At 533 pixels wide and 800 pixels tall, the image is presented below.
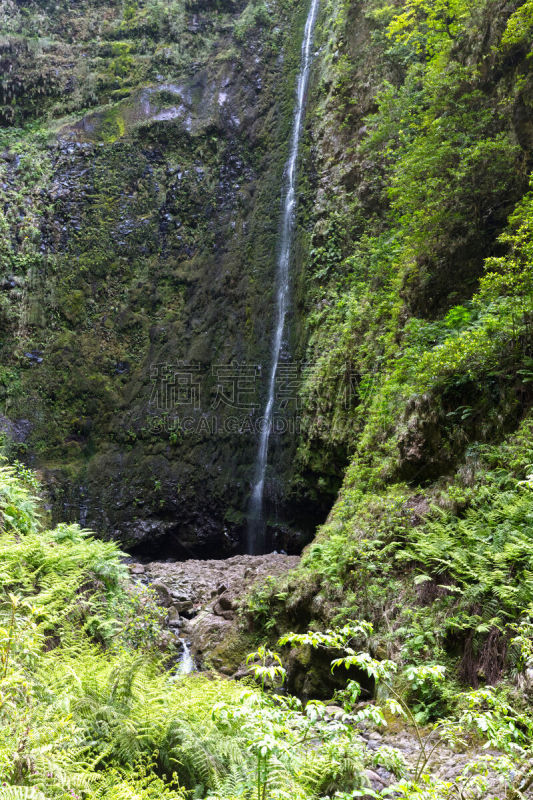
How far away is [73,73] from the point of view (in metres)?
16.9

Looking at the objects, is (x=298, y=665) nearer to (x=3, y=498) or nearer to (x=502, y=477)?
Result: (x=502, y=477)

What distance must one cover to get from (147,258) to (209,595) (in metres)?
10.3

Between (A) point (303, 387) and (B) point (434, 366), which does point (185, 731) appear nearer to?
(B) point (434, 366)

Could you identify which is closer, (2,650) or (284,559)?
(2,650)

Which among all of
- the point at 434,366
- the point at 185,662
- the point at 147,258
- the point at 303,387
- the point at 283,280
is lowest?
the point at 185,662

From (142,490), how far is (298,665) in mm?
9316

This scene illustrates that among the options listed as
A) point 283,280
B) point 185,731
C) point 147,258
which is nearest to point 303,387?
point 283,280

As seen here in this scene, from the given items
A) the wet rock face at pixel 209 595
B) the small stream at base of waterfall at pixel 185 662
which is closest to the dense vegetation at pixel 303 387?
the small stream at base of waterfall at pixel 185 662

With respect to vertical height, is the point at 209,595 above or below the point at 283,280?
below

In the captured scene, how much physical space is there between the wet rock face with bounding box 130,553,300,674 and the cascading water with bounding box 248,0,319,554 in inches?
53.6

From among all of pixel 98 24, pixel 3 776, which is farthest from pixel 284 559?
pixel 98 24

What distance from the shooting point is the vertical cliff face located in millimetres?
13883

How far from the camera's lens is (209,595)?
32.0 feet

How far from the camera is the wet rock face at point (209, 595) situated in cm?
716
